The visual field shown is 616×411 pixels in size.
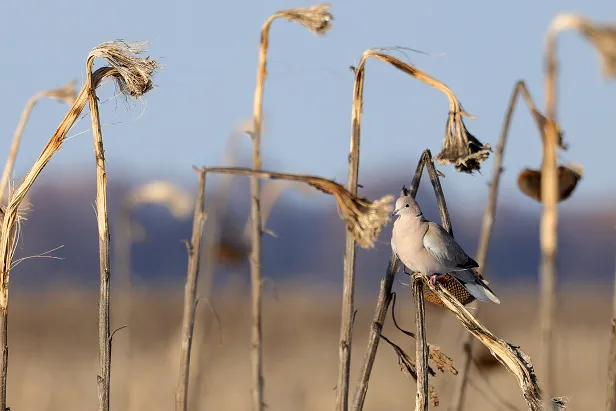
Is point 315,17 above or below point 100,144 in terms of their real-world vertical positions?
above

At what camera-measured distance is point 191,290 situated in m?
4.21

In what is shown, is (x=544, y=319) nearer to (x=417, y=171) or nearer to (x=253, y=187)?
(x=417, y=171)

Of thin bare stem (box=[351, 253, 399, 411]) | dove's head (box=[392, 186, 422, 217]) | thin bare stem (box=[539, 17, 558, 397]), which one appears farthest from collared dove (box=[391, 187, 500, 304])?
thin bare stem (box=[539, 17, 558, 397])

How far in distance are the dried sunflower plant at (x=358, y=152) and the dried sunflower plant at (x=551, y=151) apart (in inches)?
23.9

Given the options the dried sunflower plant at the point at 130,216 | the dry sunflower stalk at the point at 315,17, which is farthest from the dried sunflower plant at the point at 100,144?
the dried sunflower plant at the point at 130,216

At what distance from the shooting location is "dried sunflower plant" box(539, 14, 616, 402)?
288 centimetres

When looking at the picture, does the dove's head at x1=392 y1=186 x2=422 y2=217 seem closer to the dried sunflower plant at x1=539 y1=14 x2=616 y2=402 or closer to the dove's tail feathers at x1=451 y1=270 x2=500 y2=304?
the dove's tail feathers at x1=451 y1=270 x2=500 y2=304

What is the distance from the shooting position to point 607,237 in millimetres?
105375

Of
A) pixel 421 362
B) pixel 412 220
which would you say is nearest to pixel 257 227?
pixel 412 220

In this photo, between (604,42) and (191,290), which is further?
(191,290)

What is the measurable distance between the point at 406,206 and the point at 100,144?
1181mm

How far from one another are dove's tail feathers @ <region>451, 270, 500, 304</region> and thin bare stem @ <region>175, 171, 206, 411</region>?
102cm

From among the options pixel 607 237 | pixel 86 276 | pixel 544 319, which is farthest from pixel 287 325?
pixel 607 237

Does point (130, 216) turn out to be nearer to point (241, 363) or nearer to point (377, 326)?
point (377, 326)
